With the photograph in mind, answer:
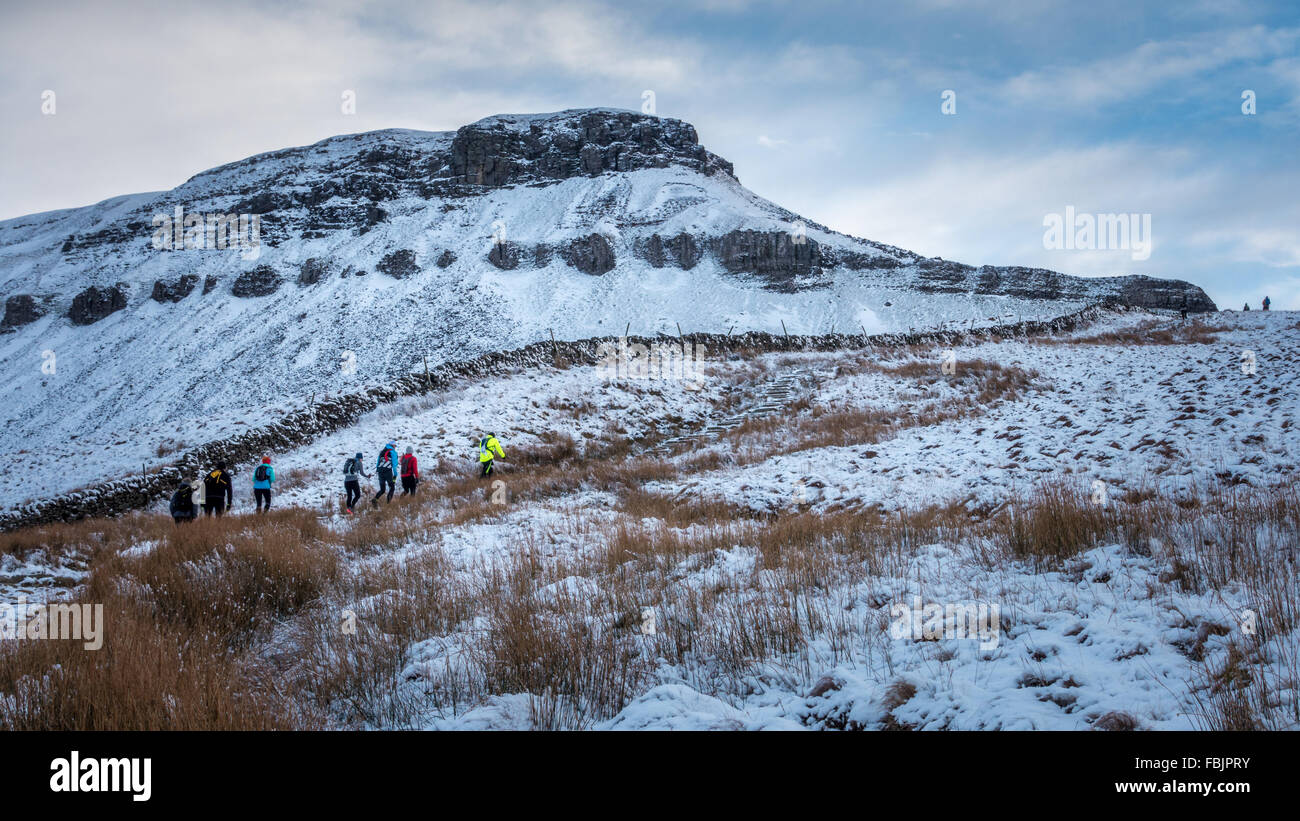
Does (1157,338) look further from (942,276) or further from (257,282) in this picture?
(257,282)

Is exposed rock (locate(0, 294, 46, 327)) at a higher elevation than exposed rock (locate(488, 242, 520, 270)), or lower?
lower

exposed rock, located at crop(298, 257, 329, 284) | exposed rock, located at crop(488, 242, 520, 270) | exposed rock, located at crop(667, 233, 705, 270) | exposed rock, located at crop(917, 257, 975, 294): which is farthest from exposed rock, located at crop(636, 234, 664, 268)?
exposed rock, located at crop(298, 257, 329, 284)

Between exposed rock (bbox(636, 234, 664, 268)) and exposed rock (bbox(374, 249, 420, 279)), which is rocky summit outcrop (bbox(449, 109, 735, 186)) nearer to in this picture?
exposed rock (bbox(636, 234, 664, 268))

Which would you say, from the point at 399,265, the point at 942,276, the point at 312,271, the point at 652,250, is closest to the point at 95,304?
the point at 312,271

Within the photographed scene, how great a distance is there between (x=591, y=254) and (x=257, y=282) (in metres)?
37.9

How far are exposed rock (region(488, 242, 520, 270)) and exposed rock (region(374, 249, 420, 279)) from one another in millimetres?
8530

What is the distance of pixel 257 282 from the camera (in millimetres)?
65188

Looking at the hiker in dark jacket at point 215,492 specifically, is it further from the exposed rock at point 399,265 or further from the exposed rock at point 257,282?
the exposed rock at point 257,282

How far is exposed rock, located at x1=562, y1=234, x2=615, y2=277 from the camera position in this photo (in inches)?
2569

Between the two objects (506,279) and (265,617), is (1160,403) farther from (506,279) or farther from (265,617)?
(506,279)

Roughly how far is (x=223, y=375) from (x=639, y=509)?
5415 cm

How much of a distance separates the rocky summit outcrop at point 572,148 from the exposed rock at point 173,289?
36.7 meters

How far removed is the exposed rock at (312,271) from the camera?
65.2 m

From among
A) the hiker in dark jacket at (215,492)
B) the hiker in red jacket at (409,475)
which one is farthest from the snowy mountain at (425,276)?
the hiker in red jacket at (409,475)
